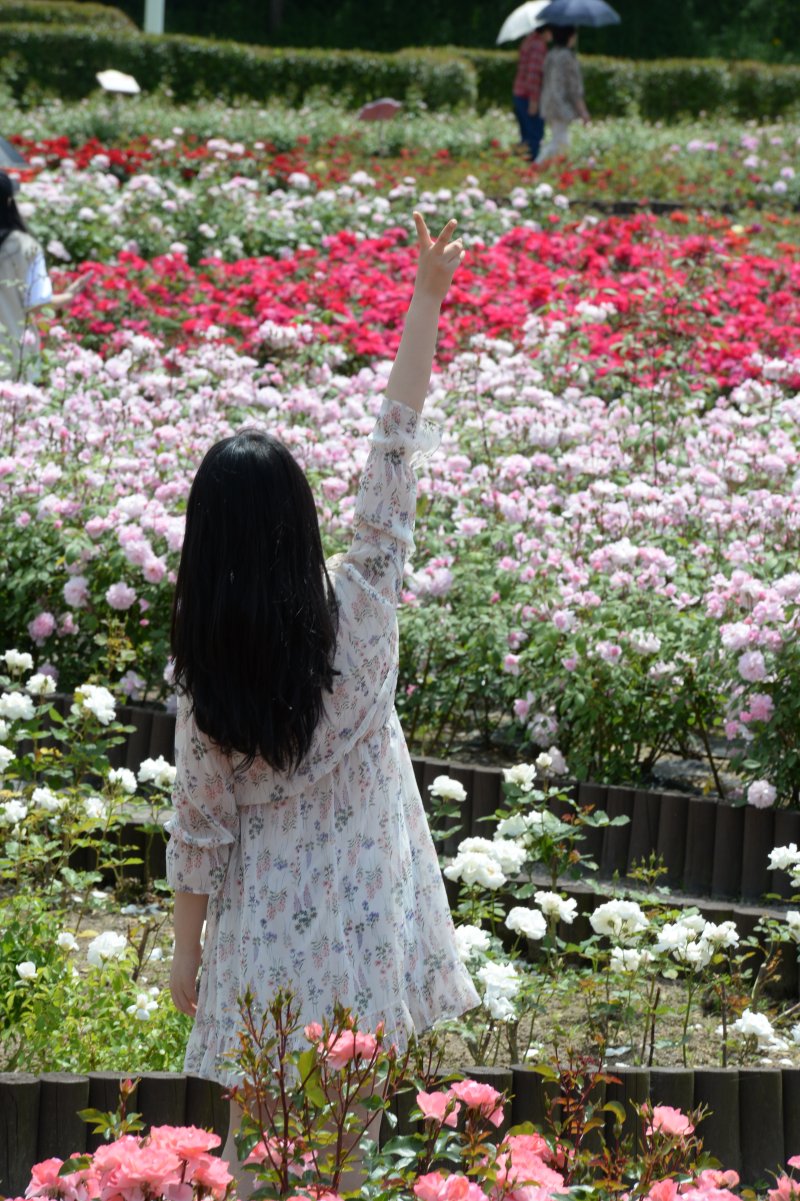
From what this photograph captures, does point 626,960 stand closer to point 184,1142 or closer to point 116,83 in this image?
point 184,1142

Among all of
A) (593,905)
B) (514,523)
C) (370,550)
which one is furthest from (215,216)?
(370,550)

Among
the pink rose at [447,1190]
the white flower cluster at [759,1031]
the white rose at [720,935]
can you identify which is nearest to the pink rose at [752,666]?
the white flower cluster at [759,1031]

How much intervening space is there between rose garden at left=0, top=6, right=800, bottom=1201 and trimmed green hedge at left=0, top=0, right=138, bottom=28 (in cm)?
1322

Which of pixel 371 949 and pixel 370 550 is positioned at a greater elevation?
pixel 370 550

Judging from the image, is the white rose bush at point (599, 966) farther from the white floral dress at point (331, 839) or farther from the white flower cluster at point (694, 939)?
the white floral dress at point (331, 839)

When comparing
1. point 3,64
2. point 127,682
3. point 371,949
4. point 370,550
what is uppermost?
point 3,64

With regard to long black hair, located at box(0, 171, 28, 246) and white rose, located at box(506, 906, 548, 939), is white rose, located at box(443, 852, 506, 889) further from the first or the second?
long black hair, located at box(0, 171, 28, 246)

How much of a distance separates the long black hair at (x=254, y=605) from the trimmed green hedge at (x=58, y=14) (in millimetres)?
20280

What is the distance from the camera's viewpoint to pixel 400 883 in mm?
2146

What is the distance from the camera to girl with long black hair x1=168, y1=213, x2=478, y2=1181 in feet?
6.56

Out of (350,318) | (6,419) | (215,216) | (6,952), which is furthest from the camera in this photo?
(215,216)

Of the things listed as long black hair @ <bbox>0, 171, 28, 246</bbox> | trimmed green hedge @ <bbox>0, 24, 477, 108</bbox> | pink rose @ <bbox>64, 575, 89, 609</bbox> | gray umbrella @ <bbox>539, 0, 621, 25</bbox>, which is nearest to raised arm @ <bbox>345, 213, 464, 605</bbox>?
pink rose @ <bbox>64, 575, 89, 609</bbox>

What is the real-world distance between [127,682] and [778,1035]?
2050 millimetres

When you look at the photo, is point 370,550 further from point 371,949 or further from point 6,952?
point 6,952
